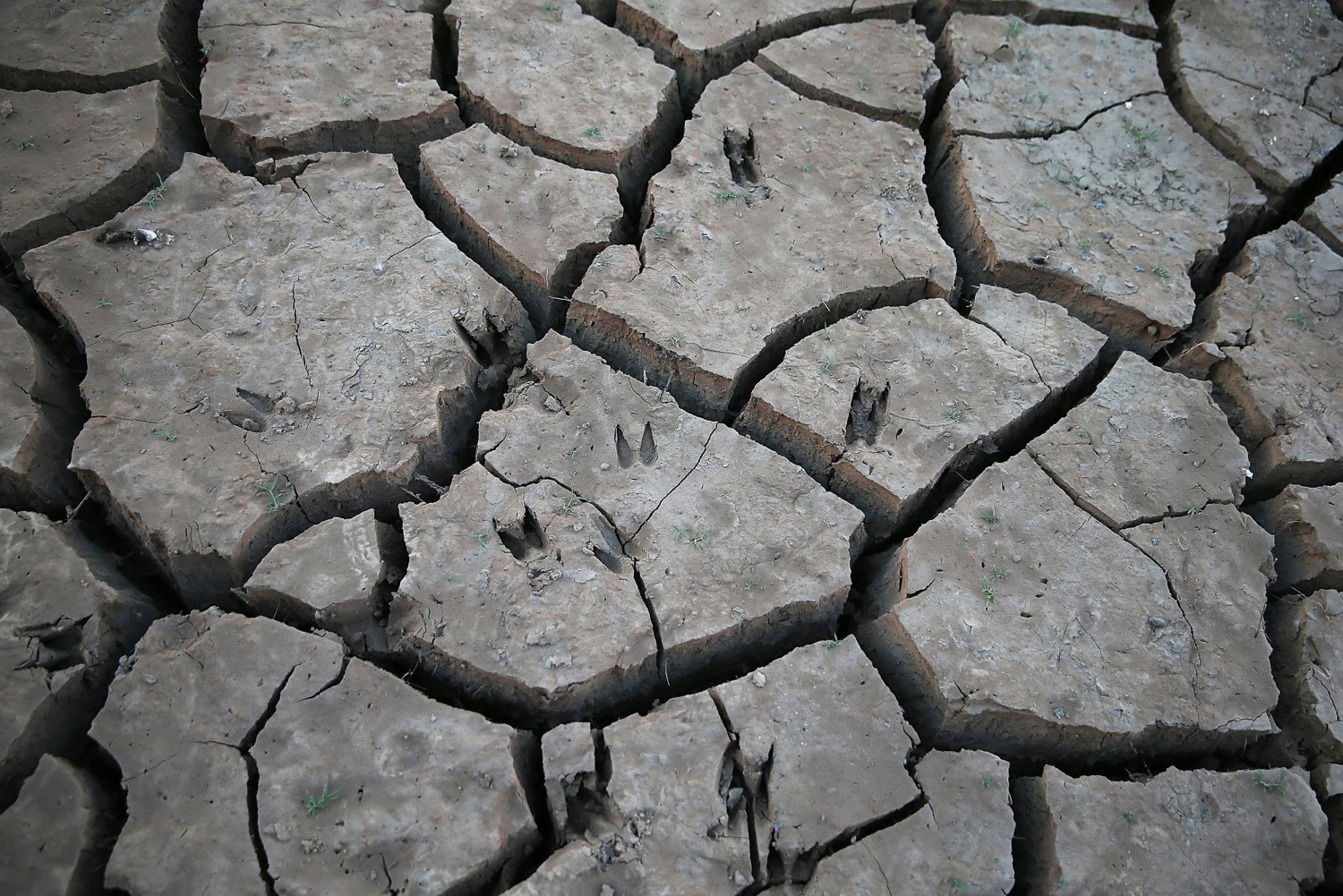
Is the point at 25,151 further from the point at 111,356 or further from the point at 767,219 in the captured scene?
the point at 767,219

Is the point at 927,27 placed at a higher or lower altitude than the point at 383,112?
Answer: higher

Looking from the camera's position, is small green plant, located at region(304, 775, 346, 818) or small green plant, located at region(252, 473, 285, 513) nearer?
small green plant, located at region(304, 775, 346, 818)

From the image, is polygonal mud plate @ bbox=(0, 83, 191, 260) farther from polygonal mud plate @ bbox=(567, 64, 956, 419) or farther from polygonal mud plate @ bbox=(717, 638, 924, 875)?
polygonal mud plate @ bbox=(717, 638, 924, 875)

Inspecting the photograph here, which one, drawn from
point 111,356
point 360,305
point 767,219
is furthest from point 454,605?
point 767,219

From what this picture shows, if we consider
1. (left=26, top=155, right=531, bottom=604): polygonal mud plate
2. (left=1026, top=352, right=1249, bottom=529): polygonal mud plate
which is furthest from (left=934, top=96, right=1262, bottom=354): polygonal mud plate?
(left=26, top=155, right=531, bottom=604): polygonal mud plate

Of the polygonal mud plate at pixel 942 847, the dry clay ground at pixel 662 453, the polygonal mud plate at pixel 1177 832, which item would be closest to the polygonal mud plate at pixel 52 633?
the dry clay ground at pixel 662 453

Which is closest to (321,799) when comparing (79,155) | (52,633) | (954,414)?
(52,633)
